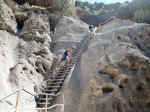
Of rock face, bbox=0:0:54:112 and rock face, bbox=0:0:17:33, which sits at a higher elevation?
rock face, bbox=0:0:17:33

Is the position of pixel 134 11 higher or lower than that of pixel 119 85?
higher

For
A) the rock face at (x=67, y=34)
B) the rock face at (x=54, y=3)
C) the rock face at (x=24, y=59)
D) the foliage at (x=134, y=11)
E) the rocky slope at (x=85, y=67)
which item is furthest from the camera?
the rock face at (x=54, y=3)

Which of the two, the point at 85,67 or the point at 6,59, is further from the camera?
the point at 6,59

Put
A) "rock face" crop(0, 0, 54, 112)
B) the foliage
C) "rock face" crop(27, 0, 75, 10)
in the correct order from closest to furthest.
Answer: "rock face" crop(0, 0, 54, 112)
the foliage
"rock face" crop(27, 0, 75, 10)

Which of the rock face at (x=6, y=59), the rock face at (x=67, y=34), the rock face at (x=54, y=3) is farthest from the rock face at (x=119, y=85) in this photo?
the rock face at (x=54, y=3)

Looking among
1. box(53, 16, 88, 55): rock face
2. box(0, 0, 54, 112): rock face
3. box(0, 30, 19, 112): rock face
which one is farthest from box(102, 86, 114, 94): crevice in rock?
box(53, 16, 88, 55): rock face

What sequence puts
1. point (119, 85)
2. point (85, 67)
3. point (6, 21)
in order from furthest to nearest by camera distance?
point (6, 21), point (85, 67), point (119, 85)

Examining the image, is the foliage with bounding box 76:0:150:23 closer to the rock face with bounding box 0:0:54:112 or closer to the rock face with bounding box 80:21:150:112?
the rock face with bounding box 0:0:54:112

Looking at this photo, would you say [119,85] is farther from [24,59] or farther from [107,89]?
[24,59]

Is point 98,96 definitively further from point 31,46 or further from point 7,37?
point 7,37

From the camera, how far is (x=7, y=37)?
41.0 ft

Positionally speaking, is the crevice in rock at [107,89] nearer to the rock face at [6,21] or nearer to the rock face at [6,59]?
the rock face at [6,59]

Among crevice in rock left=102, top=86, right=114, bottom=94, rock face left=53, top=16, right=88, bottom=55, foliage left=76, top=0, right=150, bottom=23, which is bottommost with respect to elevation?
crevice in rock left=102, top=86, right=114, bottom=94

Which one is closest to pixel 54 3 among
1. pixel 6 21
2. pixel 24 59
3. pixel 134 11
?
pixel 6 21
